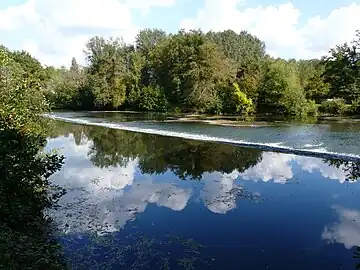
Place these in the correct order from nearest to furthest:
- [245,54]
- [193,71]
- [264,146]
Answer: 1. [264,146]
2. [193,71]
3. [245,54]

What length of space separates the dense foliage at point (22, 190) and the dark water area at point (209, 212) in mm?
576

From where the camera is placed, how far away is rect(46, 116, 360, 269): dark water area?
31.5 feet

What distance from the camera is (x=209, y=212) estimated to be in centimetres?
1329

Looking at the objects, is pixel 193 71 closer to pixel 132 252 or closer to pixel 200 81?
pixel 200 81

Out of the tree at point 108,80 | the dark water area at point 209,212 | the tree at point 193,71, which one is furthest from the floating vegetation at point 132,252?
the tree at point 108,80

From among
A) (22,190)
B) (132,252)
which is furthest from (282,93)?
(132,252)

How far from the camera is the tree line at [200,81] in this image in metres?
59.6

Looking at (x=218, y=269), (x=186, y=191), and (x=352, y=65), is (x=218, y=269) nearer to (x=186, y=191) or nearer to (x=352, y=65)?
(x=186, y=191)

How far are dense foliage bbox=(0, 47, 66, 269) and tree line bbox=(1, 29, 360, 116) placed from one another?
47.4m

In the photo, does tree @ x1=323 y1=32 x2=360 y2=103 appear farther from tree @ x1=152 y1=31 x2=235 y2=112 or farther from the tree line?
tree @ x1=152 y1=31 x2=235 y2=112

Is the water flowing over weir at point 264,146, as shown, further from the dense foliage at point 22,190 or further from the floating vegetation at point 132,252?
the floating vegetation at point 132,252

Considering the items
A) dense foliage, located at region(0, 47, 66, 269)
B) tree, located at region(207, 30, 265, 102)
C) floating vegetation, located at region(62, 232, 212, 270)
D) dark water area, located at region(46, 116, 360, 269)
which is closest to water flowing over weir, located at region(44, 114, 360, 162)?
dark water area, located at region(46, 116, 360, 269)

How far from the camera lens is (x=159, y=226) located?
38.8ft

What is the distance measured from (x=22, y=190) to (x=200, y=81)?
181 feet
